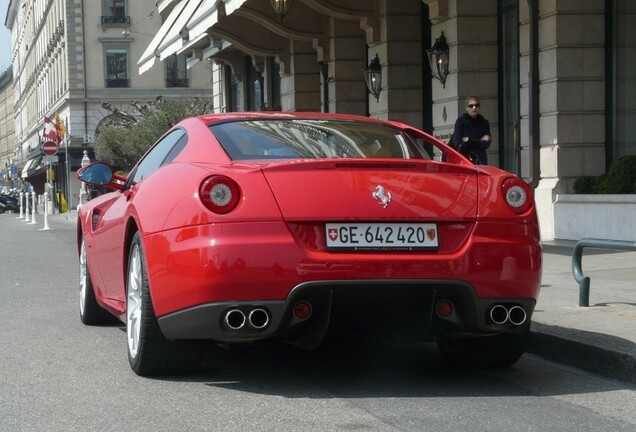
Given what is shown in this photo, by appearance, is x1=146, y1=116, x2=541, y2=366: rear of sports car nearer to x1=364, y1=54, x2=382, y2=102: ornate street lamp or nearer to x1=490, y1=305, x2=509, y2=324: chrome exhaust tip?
x1=490, y1=305, x2=509, y2=324: chrome exhaust tip

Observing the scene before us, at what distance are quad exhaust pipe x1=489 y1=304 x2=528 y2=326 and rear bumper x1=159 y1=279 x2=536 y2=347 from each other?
0.01 m

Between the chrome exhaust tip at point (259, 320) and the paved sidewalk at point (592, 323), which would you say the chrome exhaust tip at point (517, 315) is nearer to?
the paved sidewalk at point (592, 323)

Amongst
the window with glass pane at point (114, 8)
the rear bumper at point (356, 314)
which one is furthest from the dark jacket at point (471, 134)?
the window with glass pane at point (114, 8)

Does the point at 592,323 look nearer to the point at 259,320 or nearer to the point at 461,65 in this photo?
the point at 259,320

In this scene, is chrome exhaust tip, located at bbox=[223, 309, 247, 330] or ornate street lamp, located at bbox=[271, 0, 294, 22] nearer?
chrome exhaust tip, located at bbox=[223, 309, 247, 330]

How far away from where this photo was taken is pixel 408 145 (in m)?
6.92

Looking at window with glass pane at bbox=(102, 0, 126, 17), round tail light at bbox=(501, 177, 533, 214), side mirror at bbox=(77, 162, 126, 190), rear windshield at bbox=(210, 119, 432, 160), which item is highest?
window with glass pane at bbox=(102, 0, 126, 17)

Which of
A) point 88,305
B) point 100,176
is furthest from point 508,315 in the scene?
point 88,305

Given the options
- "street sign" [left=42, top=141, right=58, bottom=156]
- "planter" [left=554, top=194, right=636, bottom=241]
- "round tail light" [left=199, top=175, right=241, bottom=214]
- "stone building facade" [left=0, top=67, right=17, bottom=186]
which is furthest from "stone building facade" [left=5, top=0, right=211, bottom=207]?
"round tail light" [left=199, top=175, right=241, bottom=214]

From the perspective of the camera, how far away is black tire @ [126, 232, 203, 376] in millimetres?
6066

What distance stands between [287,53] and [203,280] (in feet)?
76.0

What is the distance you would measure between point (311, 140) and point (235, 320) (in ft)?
4.25

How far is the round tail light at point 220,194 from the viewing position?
5605mm

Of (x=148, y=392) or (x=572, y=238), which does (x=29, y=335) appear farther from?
(x=572, y=238)
